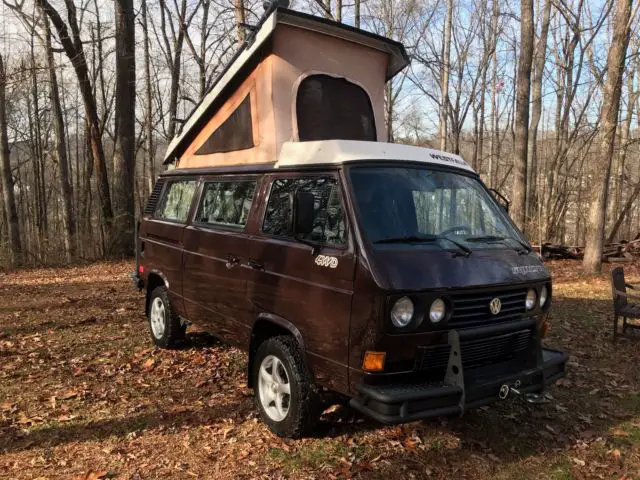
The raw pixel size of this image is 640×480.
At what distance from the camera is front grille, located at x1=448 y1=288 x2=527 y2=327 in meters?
3.55

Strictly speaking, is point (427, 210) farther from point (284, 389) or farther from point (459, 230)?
point (284, 389)

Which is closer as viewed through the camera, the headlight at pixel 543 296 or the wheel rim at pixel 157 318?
the headlight at pixel 543 296

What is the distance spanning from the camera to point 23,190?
34594 millimetres

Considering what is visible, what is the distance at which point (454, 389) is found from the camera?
3359 millimetres

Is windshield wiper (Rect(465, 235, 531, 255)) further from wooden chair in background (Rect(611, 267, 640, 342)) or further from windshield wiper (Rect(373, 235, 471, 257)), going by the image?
wooden chair in background (Rect(611, 267, 640, 342))

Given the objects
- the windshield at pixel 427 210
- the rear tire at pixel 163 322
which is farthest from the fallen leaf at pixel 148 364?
the windshield at pixel 427 210

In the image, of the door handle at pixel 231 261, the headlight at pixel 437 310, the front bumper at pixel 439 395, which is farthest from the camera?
the door handle at pixel 231 261

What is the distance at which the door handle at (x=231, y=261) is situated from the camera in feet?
15.4

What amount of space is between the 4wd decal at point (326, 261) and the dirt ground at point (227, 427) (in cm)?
147

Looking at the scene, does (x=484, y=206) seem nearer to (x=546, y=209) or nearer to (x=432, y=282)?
(x=432, y=282)

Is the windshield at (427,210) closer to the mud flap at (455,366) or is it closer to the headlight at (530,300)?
the headlight at (530,300)

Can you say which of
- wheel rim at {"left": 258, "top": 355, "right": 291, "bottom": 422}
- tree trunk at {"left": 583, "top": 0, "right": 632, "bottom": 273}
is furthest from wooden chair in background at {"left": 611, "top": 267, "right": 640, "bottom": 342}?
tree trunk at {"left": 583, "top": 0, "right": 632, "bottom": 273}

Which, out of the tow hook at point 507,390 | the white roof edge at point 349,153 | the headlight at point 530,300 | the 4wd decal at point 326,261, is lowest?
the tow hook at point 507,390

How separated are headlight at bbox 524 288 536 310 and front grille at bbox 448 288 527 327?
5cm
